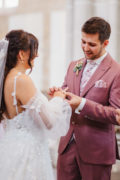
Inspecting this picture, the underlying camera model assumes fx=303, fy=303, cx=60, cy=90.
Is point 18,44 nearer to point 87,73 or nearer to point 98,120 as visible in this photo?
point 87,73

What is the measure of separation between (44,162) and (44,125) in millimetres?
302

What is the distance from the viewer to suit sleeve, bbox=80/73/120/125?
7.93 feet

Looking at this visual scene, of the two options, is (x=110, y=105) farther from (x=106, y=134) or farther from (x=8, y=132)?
(x=8, y=132)

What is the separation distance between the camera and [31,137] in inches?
93.7

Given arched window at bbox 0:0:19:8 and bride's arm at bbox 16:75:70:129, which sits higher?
arched window at bbox 0:0:19:8

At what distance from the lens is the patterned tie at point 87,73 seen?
2.63m

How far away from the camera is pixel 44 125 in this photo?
92.9 inches

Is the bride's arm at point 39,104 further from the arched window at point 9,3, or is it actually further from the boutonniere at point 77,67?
the arched window at point 9,3

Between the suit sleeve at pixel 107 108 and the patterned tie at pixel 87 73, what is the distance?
215 millimetres

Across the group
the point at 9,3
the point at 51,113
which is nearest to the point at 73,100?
the point at 51,113

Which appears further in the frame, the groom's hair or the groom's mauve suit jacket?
the groom's hair

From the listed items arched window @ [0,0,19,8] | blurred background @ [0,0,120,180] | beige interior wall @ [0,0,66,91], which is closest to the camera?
blurred background @ [0,0,120,180]

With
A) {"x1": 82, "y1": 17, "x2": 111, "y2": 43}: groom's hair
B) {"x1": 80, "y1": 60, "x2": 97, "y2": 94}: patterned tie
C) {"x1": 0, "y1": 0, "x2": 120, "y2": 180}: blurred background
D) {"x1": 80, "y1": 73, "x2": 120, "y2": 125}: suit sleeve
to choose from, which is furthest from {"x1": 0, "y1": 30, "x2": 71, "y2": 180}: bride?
{"x1": 0, "y1": 0, "x2": 120, "y2": 180}: blurred background

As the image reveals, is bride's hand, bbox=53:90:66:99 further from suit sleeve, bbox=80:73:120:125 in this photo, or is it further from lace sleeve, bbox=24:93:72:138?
suit sleeve, bbox=80:73:120:125
